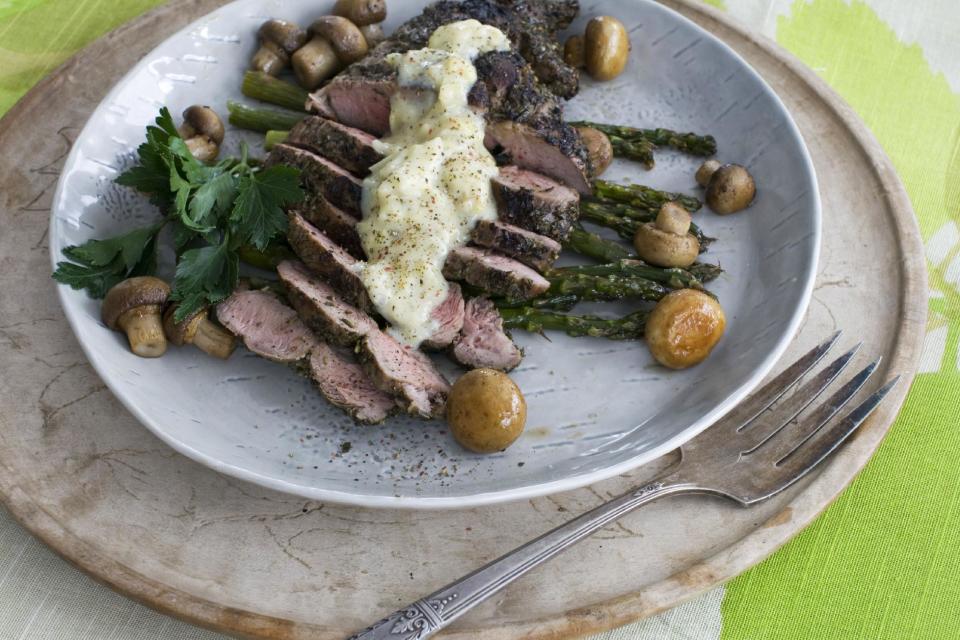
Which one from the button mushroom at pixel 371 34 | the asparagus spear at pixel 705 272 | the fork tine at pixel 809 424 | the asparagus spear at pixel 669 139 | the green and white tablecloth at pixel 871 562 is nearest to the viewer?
the green and white tablecloth at pixel 871 562

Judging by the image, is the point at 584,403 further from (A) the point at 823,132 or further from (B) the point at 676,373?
(A) the point at 823,132

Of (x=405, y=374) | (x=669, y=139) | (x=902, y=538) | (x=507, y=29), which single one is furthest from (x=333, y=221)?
(x=902, y=538)

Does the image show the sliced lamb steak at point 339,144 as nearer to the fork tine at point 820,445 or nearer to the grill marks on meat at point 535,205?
the grill marks on meat at point 535,205

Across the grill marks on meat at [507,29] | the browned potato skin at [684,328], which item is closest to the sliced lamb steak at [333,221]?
the grill marks on meat at [507,29]

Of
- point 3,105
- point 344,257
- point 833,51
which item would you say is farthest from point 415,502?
point 833,51

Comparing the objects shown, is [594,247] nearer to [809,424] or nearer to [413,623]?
[809,424]

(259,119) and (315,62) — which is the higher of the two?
(315,62)
